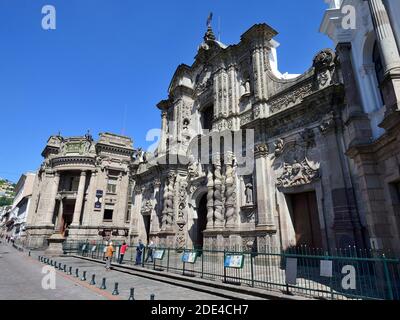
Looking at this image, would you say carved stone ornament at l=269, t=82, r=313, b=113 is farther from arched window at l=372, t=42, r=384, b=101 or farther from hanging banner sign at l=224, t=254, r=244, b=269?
hanging banner sign at l=224, t=254, r=244, b=269

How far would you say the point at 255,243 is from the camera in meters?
13.4

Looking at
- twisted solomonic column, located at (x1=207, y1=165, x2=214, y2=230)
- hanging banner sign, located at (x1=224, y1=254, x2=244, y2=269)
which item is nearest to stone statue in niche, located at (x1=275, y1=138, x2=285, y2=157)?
twisted solomonic column, located at (x1=207, y1=165, x2=214, y2=230)

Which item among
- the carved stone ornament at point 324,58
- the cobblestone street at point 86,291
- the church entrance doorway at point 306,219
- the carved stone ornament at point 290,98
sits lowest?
the cobblestone street at point 86,291

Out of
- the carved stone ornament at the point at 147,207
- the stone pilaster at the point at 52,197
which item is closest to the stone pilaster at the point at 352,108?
the carved stone ornament at the point at 147,207

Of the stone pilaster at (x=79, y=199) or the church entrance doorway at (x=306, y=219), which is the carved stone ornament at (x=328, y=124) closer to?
the church entrance doorway at (x=306, y=219)

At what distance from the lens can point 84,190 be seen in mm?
35000

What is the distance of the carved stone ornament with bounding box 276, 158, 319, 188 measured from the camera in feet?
39.0

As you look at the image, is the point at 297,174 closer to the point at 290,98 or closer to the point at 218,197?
the point at 290,98

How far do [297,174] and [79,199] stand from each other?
2985 centimetres

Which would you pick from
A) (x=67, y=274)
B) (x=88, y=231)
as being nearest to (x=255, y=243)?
(x=67, y=274)

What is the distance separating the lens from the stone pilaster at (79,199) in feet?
106

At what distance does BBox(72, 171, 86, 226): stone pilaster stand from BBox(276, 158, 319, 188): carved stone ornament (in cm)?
2799

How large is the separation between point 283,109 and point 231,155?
167 inches
